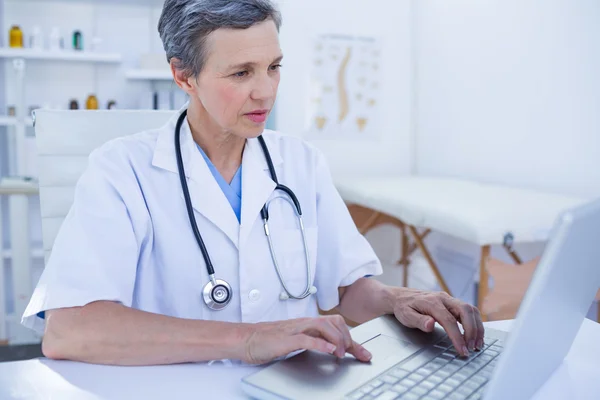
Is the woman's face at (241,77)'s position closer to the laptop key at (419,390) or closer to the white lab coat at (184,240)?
the white lab coat at (184,240)

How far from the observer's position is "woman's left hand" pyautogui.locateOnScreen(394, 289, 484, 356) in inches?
29.5

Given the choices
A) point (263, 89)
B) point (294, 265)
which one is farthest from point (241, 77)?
point (294, 265)

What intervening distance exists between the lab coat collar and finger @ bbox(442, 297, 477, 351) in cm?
39

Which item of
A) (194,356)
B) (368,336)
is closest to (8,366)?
(194,356)

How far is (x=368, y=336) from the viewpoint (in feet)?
2.59

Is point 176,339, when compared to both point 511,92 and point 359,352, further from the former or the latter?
point 511,92

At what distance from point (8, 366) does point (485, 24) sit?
2.56m

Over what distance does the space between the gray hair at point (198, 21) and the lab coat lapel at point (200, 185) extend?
0.14m

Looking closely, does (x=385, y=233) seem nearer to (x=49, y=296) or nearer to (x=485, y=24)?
(x=485, y=24)

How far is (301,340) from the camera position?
69cm

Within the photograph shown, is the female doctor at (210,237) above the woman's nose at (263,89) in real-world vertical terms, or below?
below

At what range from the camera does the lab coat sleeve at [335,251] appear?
3.75 ft

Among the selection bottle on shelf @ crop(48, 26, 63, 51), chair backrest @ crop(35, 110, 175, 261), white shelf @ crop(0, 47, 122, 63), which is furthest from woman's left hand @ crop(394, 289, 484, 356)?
bottle on shelf @ crop(48, 26, 63, 51)

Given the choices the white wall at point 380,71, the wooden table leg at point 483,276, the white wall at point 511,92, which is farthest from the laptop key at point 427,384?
the white wall at point 380,71
